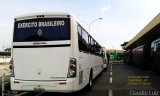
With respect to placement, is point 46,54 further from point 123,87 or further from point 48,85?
point 123,87

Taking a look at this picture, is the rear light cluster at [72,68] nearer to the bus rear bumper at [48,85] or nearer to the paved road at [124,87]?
the bus rear bumper at [48,85]

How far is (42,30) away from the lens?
985 cm

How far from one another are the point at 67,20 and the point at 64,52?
1062mm

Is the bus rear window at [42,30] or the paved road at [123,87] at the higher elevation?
the bus rear window at [42,30]

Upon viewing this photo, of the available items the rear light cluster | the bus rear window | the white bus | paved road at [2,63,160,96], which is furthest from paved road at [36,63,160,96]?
the bus rear window

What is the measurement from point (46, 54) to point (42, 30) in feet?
2.72

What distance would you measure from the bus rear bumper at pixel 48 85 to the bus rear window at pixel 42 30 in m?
1.39

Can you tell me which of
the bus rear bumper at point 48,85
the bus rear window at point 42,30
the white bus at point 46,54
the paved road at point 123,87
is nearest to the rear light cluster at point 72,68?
the white bus at point 46,54

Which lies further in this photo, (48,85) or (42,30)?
(42,30)

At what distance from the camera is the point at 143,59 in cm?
3344

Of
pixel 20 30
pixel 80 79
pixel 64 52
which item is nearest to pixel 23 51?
pixel 20 30

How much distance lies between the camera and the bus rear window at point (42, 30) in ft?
31.9

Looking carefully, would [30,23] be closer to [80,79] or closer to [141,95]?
[80,79]

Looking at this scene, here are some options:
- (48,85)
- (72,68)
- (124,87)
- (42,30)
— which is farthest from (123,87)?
(42,30)
